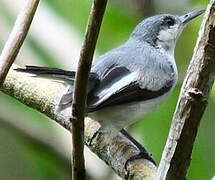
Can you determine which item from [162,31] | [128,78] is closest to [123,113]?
[128,78]

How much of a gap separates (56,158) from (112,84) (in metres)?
0.32

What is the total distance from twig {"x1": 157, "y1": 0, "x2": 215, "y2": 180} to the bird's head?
44.7 inches

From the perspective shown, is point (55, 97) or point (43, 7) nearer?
point (55, 97)

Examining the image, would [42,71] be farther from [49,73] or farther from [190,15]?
[190,15]

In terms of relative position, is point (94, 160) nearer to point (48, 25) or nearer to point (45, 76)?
point (48, 25)

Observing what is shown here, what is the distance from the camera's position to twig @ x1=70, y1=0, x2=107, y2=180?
3.02ft

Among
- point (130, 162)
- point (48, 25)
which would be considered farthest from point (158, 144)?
point (48, 25)

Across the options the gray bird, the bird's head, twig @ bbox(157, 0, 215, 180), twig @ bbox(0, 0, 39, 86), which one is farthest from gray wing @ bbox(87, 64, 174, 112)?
twig @ bbox(157, 0, 215, 180)

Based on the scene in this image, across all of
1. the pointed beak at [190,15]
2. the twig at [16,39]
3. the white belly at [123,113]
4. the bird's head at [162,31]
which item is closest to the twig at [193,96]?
the twig at [16,39]

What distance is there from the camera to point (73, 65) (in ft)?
6.93

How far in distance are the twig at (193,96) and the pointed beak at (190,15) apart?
86cm

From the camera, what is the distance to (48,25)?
2184 millimetres

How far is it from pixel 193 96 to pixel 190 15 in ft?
3.54

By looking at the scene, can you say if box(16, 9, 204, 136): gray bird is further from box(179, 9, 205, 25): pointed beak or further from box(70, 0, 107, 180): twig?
box(70, 0, 107, 180): twig
